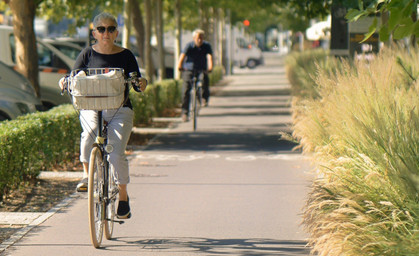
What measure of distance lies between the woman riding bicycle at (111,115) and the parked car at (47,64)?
1117cm

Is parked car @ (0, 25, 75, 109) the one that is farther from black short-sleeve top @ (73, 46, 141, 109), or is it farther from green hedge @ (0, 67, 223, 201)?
black short-sleeve top @ (73, 46, 141, 109)

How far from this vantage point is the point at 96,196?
673 cm

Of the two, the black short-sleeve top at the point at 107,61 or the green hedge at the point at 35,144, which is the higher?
the black short-sleeve top at the point at 107,61

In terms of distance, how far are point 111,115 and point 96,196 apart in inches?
26.5

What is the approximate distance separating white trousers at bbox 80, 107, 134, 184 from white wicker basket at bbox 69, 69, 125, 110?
0.37 m

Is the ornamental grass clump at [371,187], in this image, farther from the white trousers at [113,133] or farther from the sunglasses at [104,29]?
the sunglasses at [104,29]

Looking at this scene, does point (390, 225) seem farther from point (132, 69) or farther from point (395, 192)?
point (132, 69)

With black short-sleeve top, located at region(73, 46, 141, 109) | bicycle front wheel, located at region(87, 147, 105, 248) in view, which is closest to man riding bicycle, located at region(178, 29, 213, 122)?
black short-sleeve top, located at region(73, 46, 141, 109)

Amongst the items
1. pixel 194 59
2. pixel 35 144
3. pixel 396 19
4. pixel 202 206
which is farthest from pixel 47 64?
pixel 396 19

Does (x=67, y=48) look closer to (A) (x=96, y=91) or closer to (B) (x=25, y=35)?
(B) (x=25, y=35)

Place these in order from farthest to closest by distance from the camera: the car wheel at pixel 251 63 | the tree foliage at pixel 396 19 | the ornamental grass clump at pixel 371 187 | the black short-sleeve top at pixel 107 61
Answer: the car wheel at pixel 251 63 < the black short-sleeve top at pixel 107 61 < the ornamental grass clump at pixel 371 187 < the tree foliage at pixel 396 19

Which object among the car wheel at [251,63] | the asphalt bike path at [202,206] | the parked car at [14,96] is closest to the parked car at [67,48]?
the asphalt bike path at [202,206]

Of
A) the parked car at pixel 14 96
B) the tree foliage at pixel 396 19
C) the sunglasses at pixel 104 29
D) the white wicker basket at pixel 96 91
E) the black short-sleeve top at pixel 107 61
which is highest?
Result: the tree foliage at pixel 396 19

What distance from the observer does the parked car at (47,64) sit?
59.2ft
